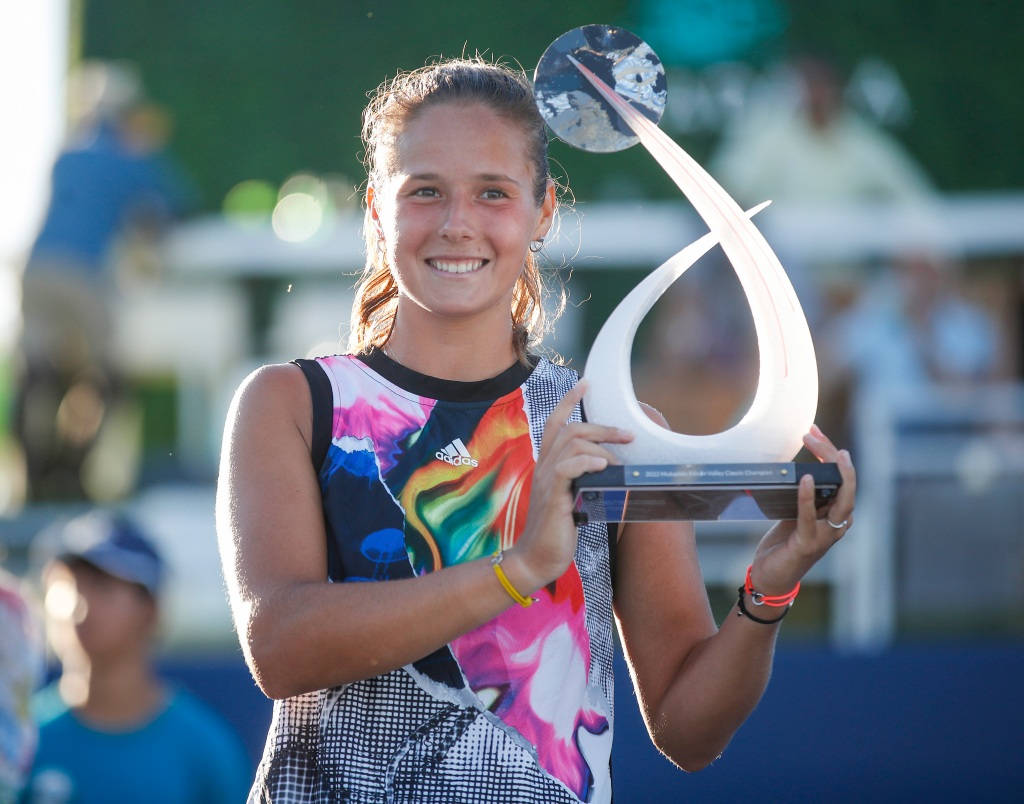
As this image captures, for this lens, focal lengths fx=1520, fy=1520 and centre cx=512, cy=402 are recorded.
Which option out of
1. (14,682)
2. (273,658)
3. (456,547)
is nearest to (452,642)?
(456,547)

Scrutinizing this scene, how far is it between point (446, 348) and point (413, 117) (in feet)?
1.04

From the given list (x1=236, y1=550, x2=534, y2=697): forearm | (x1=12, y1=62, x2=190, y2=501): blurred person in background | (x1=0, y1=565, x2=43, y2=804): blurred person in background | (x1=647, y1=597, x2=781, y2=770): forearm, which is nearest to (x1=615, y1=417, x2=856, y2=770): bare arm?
(x1=647, y1=597, x2=781, y2=770): forearm

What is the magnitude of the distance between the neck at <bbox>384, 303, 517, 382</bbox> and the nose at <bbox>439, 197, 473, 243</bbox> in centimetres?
14

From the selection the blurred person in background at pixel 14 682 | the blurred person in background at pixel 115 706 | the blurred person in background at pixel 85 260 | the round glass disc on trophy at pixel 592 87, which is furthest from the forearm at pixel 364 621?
the blurred person in background at pixel 85 260

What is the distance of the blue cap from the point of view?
4.16 m

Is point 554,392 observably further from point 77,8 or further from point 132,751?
point 77,8

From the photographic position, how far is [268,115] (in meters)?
7.52

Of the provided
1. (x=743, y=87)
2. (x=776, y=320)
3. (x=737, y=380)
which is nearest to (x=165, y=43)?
(x=743, y=87)

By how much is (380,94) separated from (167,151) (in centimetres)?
536

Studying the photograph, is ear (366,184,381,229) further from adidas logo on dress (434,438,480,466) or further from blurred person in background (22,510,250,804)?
blurred person in background (22,510,250,804)

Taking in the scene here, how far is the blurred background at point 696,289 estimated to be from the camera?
15.4 feet

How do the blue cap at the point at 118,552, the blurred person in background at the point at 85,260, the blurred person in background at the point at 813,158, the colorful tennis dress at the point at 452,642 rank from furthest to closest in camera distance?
the blurred person in background at the point at 813,158 < the blurred person in background at the point at 85,260 < the blue cap at the point at 118,552 < the colorful tennis dress at the point at 452,642

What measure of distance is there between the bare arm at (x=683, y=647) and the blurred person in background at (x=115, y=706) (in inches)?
82.7

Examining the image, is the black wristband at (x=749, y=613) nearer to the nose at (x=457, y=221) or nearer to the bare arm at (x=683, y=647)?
the bare arm at (x=683, y=647)
